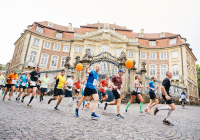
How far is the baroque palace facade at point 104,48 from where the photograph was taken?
2770 centimetres

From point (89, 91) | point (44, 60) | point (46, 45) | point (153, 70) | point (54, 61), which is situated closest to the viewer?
point (89, 91)

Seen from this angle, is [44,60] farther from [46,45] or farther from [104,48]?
[104,48]

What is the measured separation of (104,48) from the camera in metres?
28.4

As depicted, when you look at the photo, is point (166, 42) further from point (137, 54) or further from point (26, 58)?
point (26, 58)

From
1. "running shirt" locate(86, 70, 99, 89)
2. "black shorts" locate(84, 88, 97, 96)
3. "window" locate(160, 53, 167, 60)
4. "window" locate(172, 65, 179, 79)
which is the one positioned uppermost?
"window" locate(160, 53, 167, 60)

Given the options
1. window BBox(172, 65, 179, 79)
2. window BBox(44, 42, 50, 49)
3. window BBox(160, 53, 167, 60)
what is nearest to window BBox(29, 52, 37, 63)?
window BBox(44, 42, 50, 49)

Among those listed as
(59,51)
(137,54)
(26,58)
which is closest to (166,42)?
(137,54)

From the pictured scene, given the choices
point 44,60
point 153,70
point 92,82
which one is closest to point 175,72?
point 153,70

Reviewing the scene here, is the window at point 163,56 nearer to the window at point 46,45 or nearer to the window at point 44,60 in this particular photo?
the window at point 46,45

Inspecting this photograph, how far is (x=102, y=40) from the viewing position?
92.4ft

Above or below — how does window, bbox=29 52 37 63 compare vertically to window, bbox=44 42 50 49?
below

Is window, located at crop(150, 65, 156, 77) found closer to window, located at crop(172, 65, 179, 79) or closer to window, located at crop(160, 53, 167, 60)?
window, located at crop(160, 53, 167, 60)

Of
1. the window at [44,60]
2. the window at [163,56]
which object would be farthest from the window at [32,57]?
the window at [163,56]

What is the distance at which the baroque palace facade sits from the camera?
2770cm
